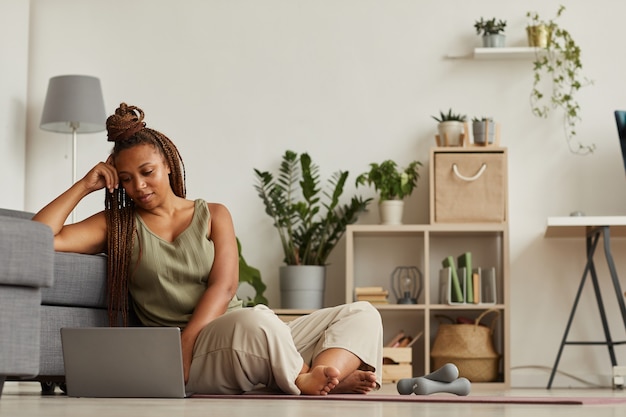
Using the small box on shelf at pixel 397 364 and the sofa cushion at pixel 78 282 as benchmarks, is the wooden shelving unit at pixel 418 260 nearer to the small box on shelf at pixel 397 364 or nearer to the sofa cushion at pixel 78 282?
the small box on shelf at pixel 397 364

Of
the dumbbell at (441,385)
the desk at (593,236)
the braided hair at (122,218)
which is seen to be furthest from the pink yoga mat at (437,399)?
the desk at (593,236)

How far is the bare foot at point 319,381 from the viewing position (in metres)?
2.50

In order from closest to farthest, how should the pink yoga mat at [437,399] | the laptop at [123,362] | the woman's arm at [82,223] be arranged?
the pink yoga mat at [437,399]
the laptop at [123,362]
the woman's arm at [82,223]

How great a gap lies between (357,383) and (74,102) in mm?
3048

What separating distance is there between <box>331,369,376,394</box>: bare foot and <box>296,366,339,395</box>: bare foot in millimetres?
143

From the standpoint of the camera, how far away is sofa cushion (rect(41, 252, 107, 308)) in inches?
114

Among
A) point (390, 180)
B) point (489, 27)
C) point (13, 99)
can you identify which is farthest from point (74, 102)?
point (489, 27)

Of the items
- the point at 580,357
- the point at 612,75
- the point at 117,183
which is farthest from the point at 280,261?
the point at 117,183

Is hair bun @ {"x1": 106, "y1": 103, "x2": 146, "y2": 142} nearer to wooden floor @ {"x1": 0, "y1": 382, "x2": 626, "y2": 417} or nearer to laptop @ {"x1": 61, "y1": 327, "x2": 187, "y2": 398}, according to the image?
laptop @ {"x1": 61, "y1": 327, "x2": 187, "y2": 398}

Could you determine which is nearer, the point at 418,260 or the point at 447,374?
the point at 447,374

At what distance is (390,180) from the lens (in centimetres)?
512

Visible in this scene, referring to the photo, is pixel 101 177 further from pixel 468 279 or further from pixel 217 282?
pixel 468 279

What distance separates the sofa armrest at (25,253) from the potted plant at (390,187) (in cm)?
325

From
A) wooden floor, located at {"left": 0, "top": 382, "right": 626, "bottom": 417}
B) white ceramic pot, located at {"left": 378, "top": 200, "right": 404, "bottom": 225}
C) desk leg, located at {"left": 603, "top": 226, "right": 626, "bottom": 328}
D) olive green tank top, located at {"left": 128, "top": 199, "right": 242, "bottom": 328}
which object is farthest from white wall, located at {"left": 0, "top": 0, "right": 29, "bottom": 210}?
wooden floor, located at {"left": 0, "top": 382, "right": 626, "bottom": 417}
